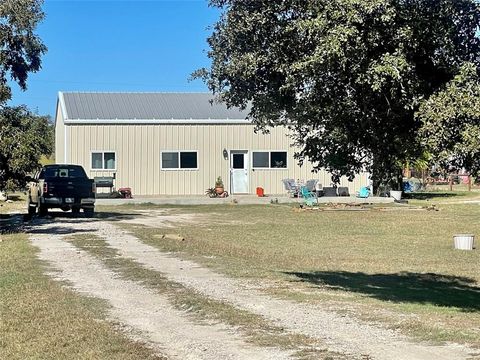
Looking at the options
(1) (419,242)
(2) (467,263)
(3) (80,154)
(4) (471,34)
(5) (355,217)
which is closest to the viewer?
(4) (471,34)

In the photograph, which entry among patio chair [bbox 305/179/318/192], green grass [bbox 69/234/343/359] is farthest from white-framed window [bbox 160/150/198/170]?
green grass [bbox 69/234/343/359]

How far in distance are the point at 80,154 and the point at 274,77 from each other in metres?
29.6

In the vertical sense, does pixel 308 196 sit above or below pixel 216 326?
above

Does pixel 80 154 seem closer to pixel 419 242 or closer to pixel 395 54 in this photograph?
pixel 419 242

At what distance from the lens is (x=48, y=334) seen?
731 centimetres

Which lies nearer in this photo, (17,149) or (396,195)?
(17,149)

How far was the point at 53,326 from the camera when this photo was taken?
7.68 m

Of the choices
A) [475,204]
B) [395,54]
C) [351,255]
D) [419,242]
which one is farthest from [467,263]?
[475,204]

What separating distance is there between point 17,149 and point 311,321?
11.4 m

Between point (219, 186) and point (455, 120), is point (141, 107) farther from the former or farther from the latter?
point (455, 120)

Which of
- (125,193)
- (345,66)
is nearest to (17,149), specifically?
(345,66)

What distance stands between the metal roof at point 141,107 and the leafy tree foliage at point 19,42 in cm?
1622

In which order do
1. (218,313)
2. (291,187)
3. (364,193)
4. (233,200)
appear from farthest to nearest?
(291,187) < (364,193) < (233,200) < (218,313)

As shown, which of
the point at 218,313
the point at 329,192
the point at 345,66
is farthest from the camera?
the point at 329,192
